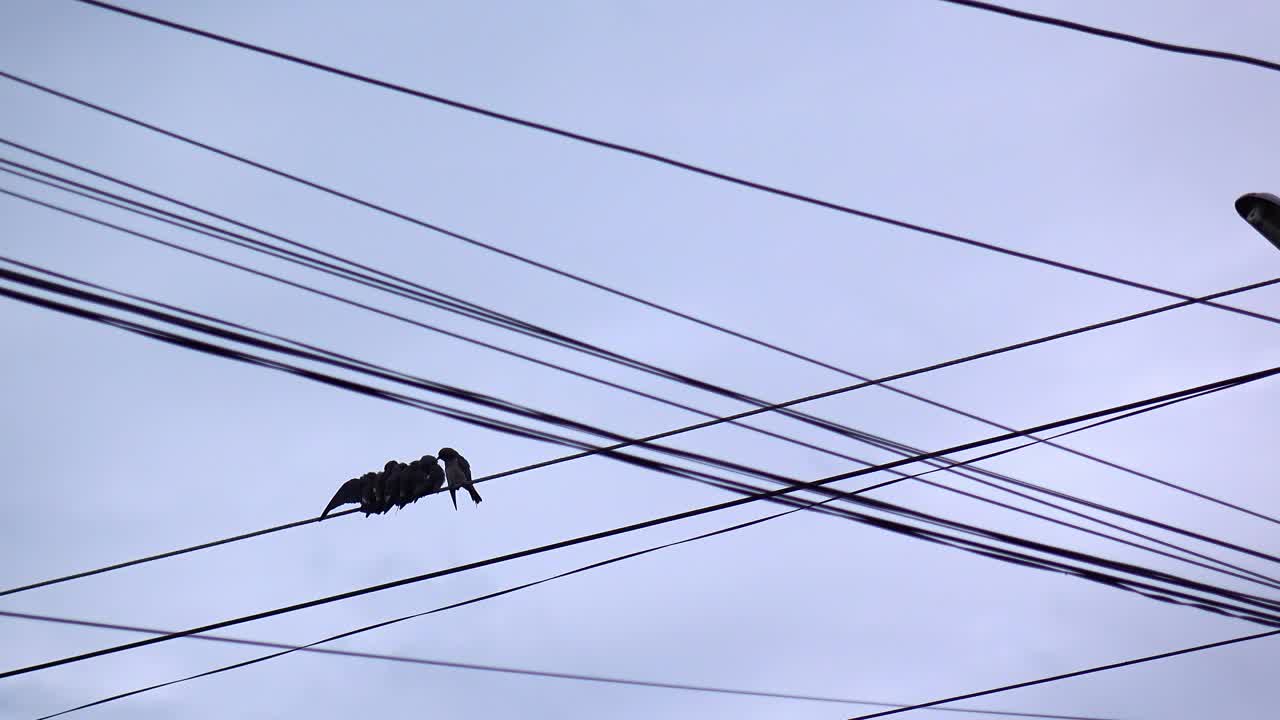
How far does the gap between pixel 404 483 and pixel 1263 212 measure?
18.3 feet

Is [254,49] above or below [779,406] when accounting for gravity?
above

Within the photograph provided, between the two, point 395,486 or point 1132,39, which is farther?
point 395,486

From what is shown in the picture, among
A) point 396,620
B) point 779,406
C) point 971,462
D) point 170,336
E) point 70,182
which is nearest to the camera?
point 170,336

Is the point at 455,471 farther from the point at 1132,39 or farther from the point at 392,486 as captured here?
the point at 1132,39

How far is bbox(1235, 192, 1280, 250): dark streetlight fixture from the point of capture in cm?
503

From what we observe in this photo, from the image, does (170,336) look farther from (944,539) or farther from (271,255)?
(944,539)

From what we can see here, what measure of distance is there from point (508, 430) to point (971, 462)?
3203 mm

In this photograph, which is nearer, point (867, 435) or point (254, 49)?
point (254, 49)

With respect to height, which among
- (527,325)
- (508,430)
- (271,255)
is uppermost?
(271,255)

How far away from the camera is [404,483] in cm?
785

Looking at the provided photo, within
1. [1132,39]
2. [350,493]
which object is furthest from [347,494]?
[1132,39]

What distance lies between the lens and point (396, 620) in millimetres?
8258

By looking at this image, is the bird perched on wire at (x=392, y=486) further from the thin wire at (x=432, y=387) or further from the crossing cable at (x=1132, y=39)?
the crossing cable at (x=1132, y=39)

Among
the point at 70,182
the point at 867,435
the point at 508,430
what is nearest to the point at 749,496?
the point at 867,435
